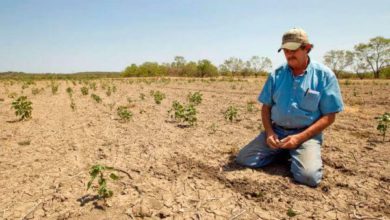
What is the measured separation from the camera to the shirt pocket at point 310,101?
10.3 feet

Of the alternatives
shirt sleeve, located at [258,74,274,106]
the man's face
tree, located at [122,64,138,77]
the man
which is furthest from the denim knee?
tree, located at [122,64,138,77]

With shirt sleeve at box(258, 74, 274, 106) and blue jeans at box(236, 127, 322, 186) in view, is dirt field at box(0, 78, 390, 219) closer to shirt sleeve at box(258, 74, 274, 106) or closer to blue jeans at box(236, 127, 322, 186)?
blue jeans at box(236, 127, 322, 186)

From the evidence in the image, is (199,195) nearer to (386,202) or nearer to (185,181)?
(185,181)

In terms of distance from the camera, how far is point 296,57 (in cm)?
316

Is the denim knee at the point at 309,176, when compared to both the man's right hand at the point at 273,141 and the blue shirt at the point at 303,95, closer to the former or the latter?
the man's right hand at the point at 273,141

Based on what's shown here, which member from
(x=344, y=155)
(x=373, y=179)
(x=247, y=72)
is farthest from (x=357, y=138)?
(x=247, y=72)

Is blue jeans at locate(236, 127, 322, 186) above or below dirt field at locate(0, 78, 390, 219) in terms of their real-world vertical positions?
above

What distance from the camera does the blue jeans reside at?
3.04 metres

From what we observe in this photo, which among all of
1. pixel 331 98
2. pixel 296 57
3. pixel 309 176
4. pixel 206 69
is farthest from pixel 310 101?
pixel 206 69

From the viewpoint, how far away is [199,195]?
2.96 metres

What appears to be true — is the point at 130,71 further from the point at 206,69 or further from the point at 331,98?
the point at 331,98

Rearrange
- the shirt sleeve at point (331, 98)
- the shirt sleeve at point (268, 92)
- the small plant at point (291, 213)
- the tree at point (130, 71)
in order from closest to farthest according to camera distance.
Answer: the small plant at point (291, 213)
the shirt sleeve at point (331, 98)
the shirt sleeve at point (268, 92)
the tree at point (130, 71)

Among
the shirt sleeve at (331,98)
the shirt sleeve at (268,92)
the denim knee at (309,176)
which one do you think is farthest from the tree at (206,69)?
the denim knee at (309,176)

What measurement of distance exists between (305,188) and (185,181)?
1.21 meters
